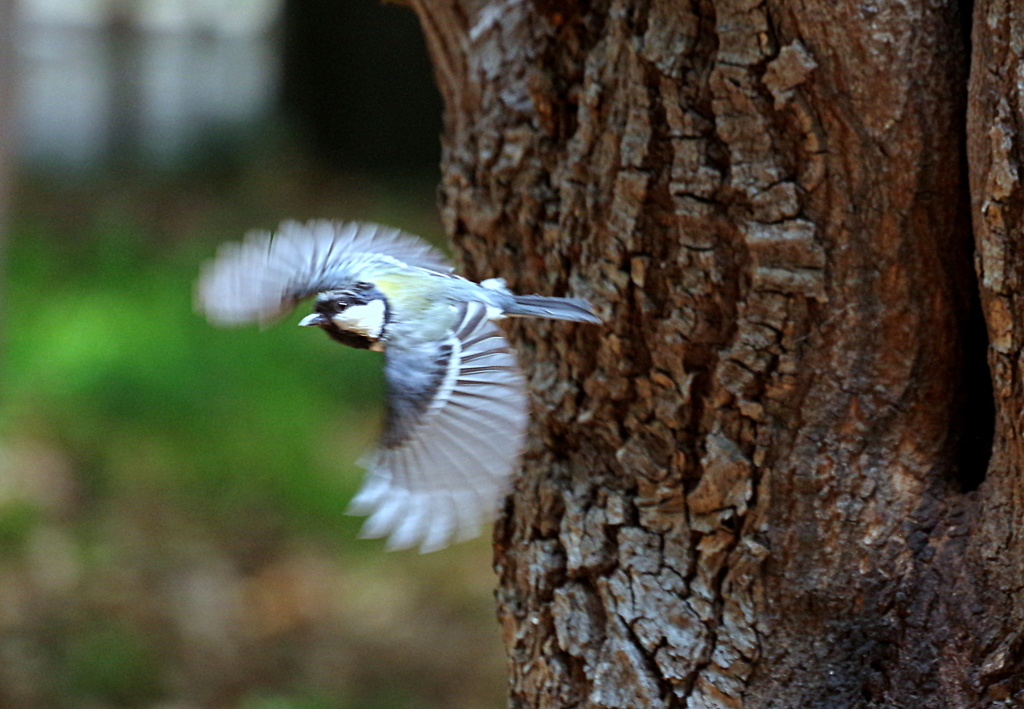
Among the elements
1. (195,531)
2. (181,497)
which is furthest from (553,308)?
(181,497)

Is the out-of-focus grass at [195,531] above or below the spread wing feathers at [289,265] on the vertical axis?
below

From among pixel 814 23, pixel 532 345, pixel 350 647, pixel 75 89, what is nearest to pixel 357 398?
pixel 350 647

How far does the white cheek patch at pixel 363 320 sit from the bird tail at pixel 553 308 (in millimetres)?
208

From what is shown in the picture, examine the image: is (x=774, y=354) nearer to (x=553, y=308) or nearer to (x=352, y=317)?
(x=553, y=308)

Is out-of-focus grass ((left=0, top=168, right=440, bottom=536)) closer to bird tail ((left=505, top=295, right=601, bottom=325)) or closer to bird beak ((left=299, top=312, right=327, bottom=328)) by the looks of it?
bird beak ((left=299, top=312, right=327, bottom=328))

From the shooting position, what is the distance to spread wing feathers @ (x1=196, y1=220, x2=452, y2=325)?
1855 millimetres

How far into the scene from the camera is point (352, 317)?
1.70 m

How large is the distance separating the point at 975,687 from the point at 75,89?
9.06 meters

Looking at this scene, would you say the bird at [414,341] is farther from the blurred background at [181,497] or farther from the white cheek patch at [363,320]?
the blurred background at [181,497]

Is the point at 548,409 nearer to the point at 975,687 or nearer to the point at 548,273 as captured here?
the point at 548,273

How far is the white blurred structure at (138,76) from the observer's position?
8.94m

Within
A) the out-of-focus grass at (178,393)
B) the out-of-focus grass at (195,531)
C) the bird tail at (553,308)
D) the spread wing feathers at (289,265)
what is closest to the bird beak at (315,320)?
the spread wing feathers at (289,265)

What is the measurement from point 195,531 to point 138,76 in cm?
Answer: 632

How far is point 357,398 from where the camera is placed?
5.09 m
